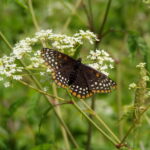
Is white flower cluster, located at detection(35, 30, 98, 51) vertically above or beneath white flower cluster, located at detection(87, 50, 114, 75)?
above

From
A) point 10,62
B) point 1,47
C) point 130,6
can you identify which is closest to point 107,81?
point 10,62

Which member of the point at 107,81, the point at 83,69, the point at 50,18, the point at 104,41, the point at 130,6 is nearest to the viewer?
the point at 107,81

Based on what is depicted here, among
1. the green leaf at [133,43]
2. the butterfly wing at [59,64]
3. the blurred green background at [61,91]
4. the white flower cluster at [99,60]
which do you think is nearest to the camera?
the butterfly wing at [59,64]

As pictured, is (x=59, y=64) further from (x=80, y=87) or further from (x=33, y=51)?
(x=80, y=87)

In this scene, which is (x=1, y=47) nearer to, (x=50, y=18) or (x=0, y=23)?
(x=0, y=23)

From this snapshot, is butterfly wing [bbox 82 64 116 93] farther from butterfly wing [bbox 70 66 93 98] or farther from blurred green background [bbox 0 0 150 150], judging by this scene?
blurred green background [bbox 0 0 150 150]

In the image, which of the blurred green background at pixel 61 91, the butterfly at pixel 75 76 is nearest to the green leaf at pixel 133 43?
the blurred green background at pixel 61 91

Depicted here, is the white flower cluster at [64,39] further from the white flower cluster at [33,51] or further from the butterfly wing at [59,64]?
the butterfly wing at [59,64]

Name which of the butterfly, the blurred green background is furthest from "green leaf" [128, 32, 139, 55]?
the butterfly

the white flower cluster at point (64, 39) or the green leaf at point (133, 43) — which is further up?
the green leaf at point (133, 43)
